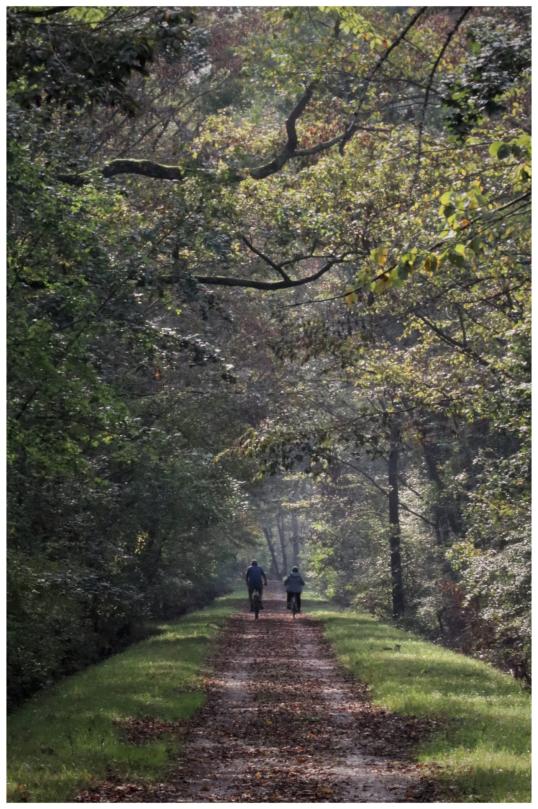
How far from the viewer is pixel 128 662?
71.6ft

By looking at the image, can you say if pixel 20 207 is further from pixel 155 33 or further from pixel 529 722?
pixel 529 722

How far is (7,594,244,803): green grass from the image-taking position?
10.3 m

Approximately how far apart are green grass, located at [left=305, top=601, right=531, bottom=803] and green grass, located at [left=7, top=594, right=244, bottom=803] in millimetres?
3375

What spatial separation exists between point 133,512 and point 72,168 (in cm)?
1124

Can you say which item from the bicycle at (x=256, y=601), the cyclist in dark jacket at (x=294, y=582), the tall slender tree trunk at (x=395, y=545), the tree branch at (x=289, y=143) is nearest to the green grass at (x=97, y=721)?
the tree branch at (x=289, y=143)

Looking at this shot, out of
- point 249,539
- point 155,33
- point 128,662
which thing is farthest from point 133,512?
point 249,539

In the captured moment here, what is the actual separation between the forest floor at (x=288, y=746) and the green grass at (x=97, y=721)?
1.08 ft

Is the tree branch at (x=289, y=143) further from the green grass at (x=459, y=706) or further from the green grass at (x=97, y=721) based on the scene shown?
the green grass at (x=459, y=706)

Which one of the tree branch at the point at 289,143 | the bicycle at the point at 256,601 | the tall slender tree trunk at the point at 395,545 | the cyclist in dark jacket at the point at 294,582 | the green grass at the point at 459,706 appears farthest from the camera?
the bicycle at the point at 256,601

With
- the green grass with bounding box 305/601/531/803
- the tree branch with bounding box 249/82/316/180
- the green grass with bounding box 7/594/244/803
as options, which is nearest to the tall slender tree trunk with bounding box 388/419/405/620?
the green grass with bounding box 305/601/531/803

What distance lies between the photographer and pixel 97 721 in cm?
1371

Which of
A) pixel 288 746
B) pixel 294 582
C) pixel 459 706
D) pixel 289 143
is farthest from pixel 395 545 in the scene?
pixel 288 746

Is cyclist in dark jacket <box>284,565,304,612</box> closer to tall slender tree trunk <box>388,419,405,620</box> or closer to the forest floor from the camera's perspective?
tall slender tree trunk <box>388,419,405,620</box>

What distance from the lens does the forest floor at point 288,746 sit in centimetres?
1002
